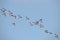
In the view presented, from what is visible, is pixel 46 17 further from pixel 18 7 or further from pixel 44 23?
pixel 18 7

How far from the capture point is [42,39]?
1.81 m

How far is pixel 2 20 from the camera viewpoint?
1936 mm

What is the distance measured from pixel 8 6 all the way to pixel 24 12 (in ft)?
0.94

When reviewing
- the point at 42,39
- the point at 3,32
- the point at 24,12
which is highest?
the point at 24,12

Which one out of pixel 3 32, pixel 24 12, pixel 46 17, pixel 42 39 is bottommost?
pixel 42 39

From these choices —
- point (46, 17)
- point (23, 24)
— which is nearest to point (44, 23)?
point (46, 17)

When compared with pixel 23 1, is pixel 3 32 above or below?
below

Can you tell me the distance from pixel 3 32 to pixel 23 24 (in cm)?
35

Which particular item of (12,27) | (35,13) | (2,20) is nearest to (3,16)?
(2,20)

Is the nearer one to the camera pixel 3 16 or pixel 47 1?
pixel 47 1

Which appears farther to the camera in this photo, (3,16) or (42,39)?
(3,16)

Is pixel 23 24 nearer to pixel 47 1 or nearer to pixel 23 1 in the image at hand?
pixel 23 1

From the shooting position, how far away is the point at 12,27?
74.9 inches

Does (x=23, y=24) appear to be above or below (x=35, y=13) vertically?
below
